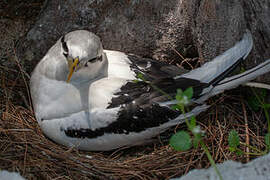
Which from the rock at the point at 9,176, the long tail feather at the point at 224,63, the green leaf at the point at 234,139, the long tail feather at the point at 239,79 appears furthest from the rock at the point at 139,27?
the rock at the point at 9,176

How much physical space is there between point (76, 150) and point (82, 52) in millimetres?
873

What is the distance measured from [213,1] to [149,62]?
80 cm

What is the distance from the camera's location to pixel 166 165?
2.95 meters

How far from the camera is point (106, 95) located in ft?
9.80

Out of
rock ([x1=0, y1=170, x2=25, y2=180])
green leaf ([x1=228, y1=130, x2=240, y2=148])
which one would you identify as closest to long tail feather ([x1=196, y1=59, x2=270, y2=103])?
green leaf ([x1=228, y1=130, x2=240, y2=148])

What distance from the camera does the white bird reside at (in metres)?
2.89

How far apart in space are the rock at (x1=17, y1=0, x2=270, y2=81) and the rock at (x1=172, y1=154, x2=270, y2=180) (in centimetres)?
102

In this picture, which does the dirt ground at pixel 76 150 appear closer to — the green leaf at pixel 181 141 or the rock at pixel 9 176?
the rock at pixel 9 176

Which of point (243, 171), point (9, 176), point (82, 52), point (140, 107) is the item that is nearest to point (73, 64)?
point (82, 52)

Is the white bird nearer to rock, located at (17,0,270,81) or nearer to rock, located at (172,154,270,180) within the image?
rock, located at (17,0,270,81)

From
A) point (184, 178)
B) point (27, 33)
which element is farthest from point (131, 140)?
point (27, 33)

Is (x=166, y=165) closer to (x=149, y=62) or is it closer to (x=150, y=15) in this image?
(x=149, y=62)

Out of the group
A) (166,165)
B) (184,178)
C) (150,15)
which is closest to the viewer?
(184,178)

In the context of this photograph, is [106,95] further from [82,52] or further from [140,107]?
[82,52]
